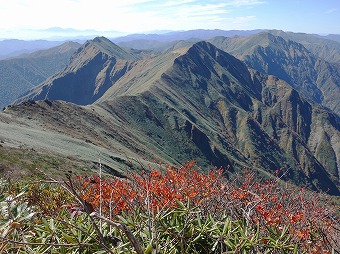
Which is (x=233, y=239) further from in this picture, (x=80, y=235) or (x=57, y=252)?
(x=57, y=252)

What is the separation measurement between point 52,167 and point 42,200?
3884 cm

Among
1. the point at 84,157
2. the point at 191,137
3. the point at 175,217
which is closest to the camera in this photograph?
the point at 175,217

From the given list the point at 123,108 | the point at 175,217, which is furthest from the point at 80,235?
the point at 123,108

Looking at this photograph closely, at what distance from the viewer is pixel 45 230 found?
450 cm

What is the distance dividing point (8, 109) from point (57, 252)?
296ft

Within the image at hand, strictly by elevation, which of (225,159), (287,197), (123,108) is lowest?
(225,159)

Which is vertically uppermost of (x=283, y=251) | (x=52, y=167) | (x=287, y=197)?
(x=283, y=251)

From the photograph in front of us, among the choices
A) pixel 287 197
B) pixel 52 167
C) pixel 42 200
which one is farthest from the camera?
pixel 52 167

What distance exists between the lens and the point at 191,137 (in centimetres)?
15550

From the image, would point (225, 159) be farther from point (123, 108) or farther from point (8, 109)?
point (8, 109)

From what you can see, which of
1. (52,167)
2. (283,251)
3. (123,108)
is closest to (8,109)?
(52,167)

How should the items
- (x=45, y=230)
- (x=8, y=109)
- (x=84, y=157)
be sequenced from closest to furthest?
(x=45, y=230) < (x=84, y=157) < (x=8, y=109)

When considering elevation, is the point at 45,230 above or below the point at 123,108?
above

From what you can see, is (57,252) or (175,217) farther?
(175,217)
